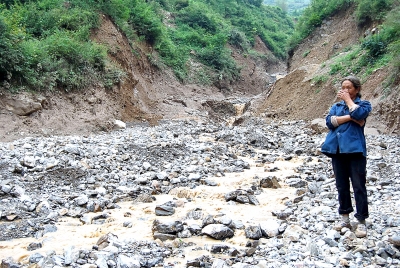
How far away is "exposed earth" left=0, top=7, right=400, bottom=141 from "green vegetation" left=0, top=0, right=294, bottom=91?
1.82ft

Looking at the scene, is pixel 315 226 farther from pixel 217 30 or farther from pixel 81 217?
pixel 217 30

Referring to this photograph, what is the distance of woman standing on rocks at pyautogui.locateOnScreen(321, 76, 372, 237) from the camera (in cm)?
369

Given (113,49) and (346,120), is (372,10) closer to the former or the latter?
(113,49)

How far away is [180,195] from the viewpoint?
21.3ft

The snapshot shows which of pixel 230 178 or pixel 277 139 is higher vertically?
pixel 277 139

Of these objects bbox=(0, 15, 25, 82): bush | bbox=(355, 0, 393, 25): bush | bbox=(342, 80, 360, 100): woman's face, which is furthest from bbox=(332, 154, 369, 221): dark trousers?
bbox=(355, 0, 393, 25): bush

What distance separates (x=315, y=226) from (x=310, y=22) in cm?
2470

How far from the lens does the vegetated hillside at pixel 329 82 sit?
37.8ft

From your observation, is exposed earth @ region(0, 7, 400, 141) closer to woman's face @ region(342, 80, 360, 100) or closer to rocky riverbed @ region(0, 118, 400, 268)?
rocky riverbed @ region(0, 118, 400, 268)

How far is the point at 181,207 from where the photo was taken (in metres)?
5.82

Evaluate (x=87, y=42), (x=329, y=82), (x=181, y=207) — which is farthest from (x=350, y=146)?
(x=87, y=42)

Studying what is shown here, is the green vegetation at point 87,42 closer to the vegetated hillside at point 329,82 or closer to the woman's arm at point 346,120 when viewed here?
the vegetated hillside at point 329,82

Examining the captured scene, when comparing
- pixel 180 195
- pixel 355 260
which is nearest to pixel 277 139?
pixel 180 195

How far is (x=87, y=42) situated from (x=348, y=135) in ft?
47.4
